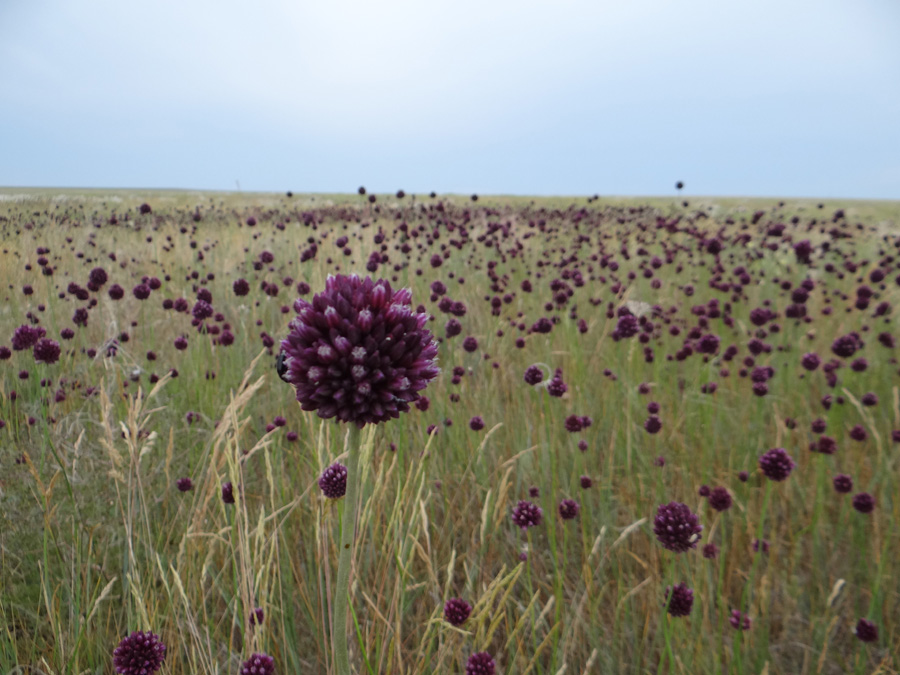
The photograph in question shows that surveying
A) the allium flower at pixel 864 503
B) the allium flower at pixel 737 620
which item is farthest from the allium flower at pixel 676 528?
the allium flower at pixel 864 503

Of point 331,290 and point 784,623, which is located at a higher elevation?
point 331,290

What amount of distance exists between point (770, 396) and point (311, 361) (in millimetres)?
3904

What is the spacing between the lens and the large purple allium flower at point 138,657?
4.14 feet

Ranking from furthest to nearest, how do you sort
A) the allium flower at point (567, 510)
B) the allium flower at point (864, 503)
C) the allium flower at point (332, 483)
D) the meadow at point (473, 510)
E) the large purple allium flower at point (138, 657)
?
the allium flower at point (864, 503) → the allium flower at point (567, 510) → the meadow at point (473, 510) → the allium flower at point (332, 483) → the large purple allium flower at point (138, 657)

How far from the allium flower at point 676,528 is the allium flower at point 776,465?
0.50 m

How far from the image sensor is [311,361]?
100 centimetres

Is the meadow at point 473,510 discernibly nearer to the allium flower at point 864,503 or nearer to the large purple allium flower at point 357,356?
the allium flower at point 864,503

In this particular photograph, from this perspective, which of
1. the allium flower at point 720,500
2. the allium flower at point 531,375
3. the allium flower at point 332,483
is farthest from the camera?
the allium flower at point 531,375

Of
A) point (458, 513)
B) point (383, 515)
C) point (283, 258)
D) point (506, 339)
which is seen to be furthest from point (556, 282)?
point (283, 258)

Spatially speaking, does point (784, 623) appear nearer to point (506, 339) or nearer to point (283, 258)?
point (506, 339)

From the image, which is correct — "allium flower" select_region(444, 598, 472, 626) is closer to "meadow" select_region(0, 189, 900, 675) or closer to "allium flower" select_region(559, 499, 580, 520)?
"meadow" select_region(0, 189, 900, 675)

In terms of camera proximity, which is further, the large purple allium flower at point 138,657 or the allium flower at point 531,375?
the allium flower at point 531,375

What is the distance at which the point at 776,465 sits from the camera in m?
1.79

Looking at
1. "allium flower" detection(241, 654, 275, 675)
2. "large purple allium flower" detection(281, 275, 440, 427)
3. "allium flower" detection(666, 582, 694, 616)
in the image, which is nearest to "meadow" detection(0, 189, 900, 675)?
"allium flower" detection(666, 582, 694, 616)
